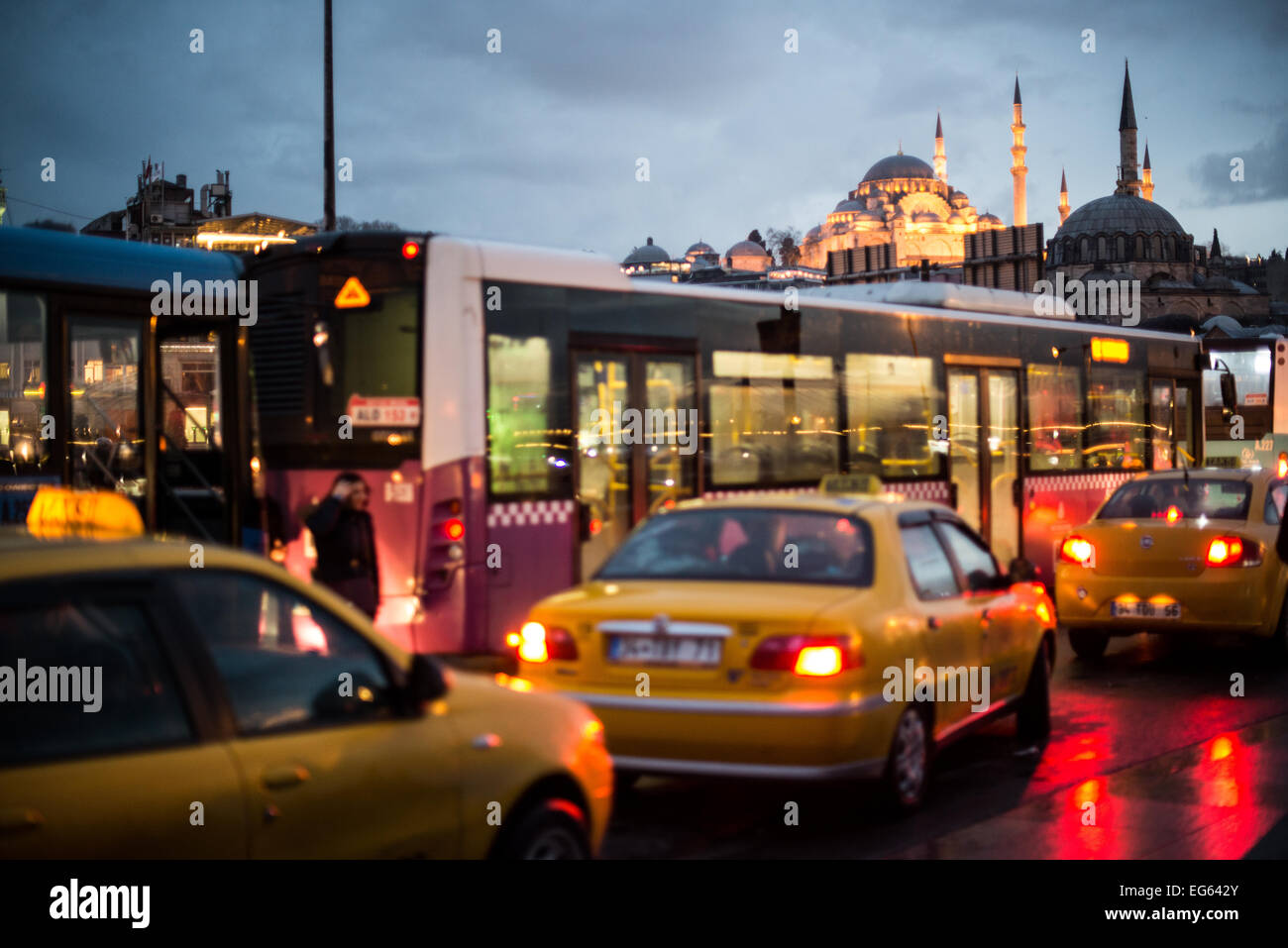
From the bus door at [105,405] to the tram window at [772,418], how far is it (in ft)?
14.8

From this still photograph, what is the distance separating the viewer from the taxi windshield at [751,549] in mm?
6941

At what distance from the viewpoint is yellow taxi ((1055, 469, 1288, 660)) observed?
11492 millimetres

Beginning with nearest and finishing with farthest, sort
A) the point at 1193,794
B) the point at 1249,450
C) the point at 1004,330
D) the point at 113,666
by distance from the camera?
the point at 113,666 < the point at 1193,794 < the point at 1004,330 < the point at 1249,450

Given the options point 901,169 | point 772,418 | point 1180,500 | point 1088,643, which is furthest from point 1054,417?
point 901,169

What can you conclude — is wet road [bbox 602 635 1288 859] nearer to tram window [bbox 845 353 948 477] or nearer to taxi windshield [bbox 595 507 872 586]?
taxi windshield [bbox 595 507 872 586]

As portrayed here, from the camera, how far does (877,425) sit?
14727mm

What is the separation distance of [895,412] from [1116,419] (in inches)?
220

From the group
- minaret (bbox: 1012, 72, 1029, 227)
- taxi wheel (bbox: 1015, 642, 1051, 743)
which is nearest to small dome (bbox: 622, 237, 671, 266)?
minaret (bbox: 1012, 72, 1029, 227)

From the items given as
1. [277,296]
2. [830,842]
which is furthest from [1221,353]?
[830,842]

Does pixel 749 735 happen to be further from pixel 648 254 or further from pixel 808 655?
pixel 648 254

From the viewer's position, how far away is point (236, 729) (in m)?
3.63

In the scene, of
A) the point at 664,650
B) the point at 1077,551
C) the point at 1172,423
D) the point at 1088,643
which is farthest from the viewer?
the point at 1172,423
